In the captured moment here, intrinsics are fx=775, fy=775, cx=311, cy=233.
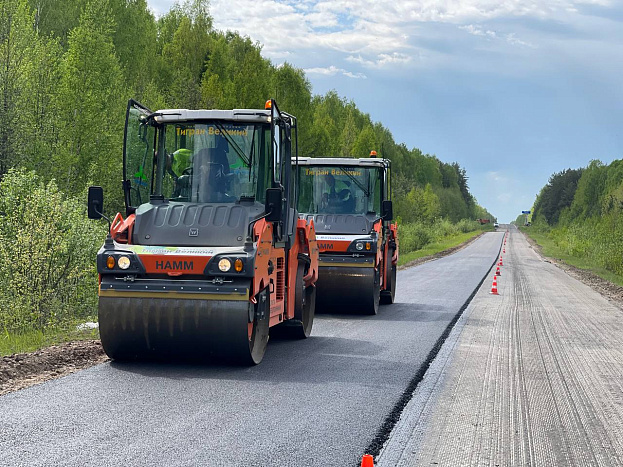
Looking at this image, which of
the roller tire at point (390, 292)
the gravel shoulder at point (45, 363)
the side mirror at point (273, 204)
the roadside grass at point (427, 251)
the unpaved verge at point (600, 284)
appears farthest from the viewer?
the roadside grass at point (427, 251)

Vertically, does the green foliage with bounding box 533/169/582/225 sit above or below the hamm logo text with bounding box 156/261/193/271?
above

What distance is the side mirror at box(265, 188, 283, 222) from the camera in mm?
8195

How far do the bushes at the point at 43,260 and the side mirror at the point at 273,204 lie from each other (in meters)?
5.49

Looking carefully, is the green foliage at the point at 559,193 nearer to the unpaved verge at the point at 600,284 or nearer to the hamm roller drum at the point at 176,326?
the unpaved verge at the point at 600,284

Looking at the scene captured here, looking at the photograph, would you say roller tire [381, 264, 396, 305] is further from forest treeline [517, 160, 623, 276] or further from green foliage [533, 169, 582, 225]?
green foliage [533, 169, 582, 225]

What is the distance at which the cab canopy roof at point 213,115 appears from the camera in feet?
28.8

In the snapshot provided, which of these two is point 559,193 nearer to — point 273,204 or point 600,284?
point 600,284

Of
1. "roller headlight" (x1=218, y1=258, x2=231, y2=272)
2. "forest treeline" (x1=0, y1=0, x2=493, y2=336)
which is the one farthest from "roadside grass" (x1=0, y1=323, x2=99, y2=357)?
"roller headlight" (x1=218, y1=258, x2=231, y2=272)

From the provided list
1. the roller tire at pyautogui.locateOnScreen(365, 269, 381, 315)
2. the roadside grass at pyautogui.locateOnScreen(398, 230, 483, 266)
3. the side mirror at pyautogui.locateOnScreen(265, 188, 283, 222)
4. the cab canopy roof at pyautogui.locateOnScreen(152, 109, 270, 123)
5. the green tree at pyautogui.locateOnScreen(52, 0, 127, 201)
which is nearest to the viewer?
the side mirror at pyautogui.locateOnScreen(265, 188, 283, 222)

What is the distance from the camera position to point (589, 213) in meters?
96.2

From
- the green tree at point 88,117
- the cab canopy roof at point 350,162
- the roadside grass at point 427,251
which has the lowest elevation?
the roadside grass at point 427,251

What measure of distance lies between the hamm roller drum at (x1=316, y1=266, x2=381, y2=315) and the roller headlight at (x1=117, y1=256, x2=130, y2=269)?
6.34 m

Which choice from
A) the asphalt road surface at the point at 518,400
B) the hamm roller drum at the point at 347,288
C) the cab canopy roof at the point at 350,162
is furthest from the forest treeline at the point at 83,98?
the asphalt road surface at the point at 518,400

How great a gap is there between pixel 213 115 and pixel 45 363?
3.28 metres
